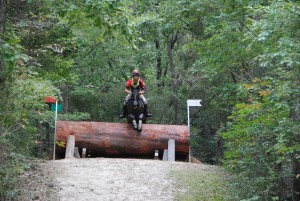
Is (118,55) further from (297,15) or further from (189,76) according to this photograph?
(297,15)

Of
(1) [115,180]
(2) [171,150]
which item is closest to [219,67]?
(2) [171,150]

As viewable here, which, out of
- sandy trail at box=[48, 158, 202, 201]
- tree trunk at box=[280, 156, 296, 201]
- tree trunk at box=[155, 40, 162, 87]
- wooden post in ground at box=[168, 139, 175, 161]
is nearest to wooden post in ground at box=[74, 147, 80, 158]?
sandy trail at box=[48, 158, 202, 201]

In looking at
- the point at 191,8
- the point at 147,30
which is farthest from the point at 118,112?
the point at 191,8

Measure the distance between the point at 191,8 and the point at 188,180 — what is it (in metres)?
5.26

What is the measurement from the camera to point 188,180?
989 centimetres

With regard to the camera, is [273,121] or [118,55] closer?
[273,121]

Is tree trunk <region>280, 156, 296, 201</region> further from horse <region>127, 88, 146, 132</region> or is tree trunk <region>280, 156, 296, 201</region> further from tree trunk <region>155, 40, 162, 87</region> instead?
tree trunk <region>155, 40, 162, 87</region>

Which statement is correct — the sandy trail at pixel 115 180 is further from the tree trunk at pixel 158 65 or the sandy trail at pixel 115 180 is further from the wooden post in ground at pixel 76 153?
the tree trunk at pixel 158 65

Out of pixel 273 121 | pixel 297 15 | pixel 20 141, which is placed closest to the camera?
pixel 297 15

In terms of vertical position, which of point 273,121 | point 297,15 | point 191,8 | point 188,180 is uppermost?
point 191,8

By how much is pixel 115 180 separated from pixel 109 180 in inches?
5.2

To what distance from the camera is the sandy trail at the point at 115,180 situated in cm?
847

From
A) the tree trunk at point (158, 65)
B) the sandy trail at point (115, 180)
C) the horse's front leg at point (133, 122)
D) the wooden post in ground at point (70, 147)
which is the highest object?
the tree trunk at point (158, 65)

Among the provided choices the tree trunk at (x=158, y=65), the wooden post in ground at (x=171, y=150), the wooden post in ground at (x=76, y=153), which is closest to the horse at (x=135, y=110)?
the wooden post in ground at (x=171, y=150)
